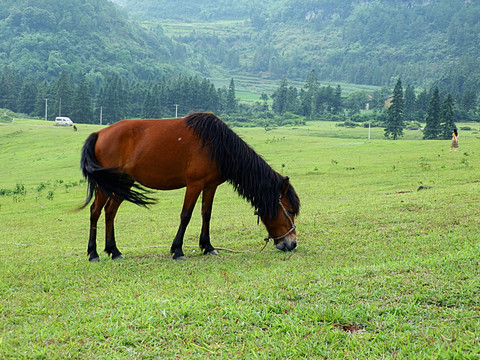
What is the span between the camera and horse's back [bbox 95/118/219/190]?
7.73 m

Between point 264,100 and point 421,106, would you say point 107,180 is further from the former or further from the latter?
point 264,100

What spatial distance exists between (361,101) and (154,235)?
118916 mm

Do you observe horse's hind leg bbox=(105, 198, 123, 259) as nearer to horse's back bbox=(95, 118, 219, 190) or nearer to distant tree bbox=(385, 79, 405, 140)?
horse's back bbox=(95, 118, 219, 190)

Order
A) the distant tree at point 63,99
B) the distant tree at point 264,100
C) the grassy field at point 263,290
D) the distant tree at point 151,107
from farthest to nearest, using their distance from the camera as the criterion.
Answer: the distant tree at point 264,100, the distant tree at point 63,99, the distant tree at point 151,107, the grassy field at point 263,290

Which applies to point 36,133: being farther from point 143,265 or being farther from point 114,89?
point 143,265

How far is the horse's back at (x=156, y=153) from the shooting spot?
7.73m

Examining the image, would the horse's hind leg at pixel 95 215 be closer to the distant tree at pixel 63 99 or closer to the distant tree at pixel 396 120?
the distant tree at pixel 396 120

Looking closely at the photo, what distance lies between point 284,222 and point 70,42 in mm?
174511

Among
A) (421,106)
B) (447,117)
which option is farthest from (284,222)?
(421,106)

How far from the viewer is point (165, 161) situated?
781 cm

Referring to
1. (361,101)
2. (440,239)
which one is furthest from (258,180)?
(361,101)

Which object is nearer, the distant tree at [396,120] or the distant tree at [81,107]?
the distant tree at [396,120]

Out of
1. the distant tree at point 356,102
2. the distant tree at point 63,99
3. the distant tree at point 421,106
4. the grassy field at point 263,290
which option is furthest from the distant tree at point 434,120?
the distant tree at point 63,99

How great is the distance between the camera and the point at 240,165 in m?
7.79
